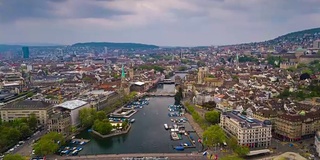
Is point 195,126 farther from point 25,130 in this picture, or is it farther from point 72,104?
point 25,130

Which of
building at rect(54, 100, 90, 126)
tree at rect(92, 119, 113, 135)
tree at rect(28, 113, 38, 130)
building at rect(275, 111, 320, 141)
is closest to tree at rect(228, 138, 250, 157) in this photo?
building at rect(275, 111, 320, 141)

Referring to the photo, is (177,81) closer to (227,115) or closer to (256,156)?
(227,115)

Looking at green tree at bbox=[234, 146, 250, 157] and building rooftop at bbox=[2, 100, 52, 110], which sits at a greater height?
building rooftop at bbox=[2, 100, 52, 110]

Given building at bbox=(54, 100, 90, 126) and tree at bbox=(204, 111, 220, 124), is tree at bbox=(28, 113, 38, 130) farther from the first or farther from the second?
tree at bbox=(204, 111, 220, 124)

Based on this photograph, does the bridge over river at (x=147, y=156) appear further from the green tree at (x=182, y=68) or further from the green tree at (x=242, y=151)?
the green tree at (x=182, y=68)

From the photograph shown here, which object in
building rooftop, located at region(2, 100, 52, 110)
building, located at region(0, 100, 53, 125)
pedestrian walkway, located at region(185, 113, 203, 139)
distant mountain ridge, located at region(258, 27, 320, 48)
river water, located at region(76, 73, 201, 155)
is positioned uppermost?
distant mountain ridge, located at region(258, 27, 320, 48)

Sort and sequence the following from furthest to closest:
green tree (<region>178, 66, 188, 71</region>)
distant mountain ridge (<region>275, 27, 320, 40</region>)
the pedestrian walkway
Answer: distant mountain ridge (<region>275, 27, 320, 40</region>)
green tree (<region>178, 66, 188, 71</region>)
the pedestrian walkway
